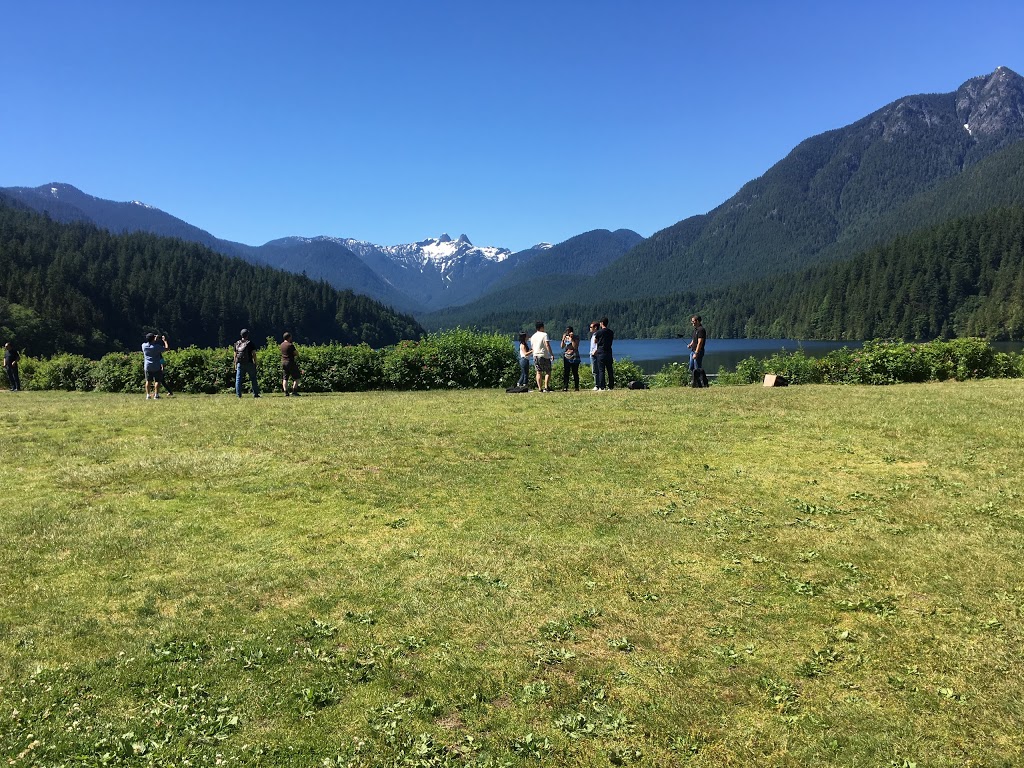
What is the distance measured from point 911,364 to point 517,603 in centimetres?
2531

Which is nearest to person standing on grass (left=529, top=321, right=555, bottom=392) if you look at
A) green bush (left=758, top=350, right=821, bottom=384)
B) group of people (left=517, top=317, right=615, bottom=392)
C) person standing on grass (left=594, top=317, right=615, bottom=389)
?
group of people (left=517, top=317, right=615, bottom=392)

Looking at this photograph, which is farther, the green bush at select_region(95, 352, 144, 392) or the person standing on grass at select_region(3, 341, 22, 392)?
the person standing on grass at select_region(3, 341, 22, 392)

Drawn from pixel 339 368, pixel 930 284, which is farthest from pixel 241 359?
pixel 930 284

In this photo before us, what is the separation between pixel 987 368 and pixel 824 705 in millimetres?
28080

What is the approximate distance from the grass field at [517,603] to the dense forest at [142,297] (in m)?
107

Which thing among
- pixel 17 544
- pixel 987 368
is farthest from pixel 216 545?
pixel 987 368

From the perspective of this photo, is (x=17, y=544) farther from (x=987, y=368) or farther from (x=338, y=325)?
(x=338, y=325)

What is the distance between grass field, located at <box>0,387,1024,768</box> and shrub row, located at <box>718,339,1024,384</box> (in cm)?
1362

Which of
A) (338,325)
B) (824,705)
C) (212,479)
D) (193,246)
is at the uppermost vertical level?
(193,246)

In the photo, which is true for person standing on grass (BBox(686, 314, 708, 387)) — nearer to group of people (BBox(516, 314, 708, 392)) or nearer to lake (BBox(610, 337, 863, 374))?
group of people (BBox(516, 314, 708, 392))

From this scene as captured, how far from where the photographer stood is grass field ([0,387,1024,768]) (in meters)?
4.23

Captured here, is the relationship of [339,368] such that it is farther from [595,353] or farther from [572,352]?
[595,353]

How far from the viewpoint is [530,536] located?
7.98m

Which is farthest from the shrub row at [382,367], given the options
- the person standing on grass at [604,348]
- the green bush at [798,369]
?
the green bush at [798,369]
